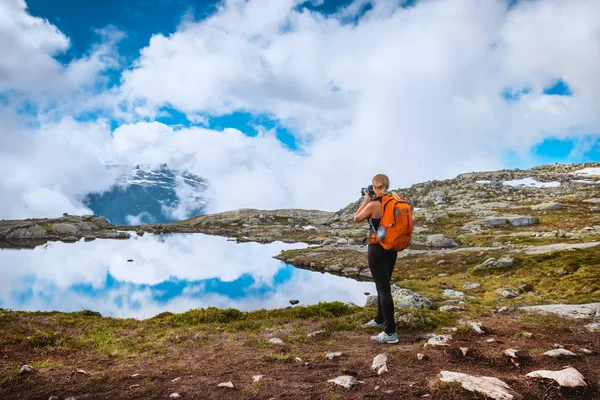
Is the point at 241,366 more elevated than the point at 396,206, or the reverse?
the point at 396,206

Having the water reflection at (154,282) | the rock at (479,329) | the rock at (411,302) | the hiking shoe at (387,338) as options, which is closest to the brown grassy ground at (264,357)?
the hiking shoe at (387,338)

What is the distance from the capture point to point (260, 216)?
178375 mm

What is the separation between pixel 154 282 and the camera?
55.2 meters

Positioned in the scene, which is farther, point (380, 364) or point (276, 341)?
point (276, 341)

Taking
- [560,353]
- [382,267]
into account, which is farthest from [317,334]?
[560,353]

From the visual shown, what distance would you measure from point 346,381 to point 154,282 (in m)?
54.6

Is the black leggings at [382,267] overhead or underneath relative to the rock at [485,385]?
overhead

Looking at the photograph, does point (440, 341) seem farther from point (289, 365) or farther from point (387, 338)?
A: point (289, 365)

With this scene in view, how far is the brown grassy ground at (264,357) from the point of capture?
767cm

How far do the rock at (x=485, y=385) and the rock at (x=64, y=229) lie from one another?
518 ft

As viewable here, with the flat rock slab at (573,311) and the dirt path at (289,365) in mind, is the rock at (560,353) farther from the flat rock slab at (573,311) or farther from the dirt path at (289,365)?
the flat rock slab at (573,311)

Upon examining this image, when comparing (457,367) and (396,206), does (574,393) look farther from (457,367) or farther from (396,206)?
(396,206)

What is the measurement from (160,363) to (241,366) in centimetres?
290

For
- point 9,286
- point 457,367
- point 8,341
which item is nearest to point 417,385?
point 457,367
